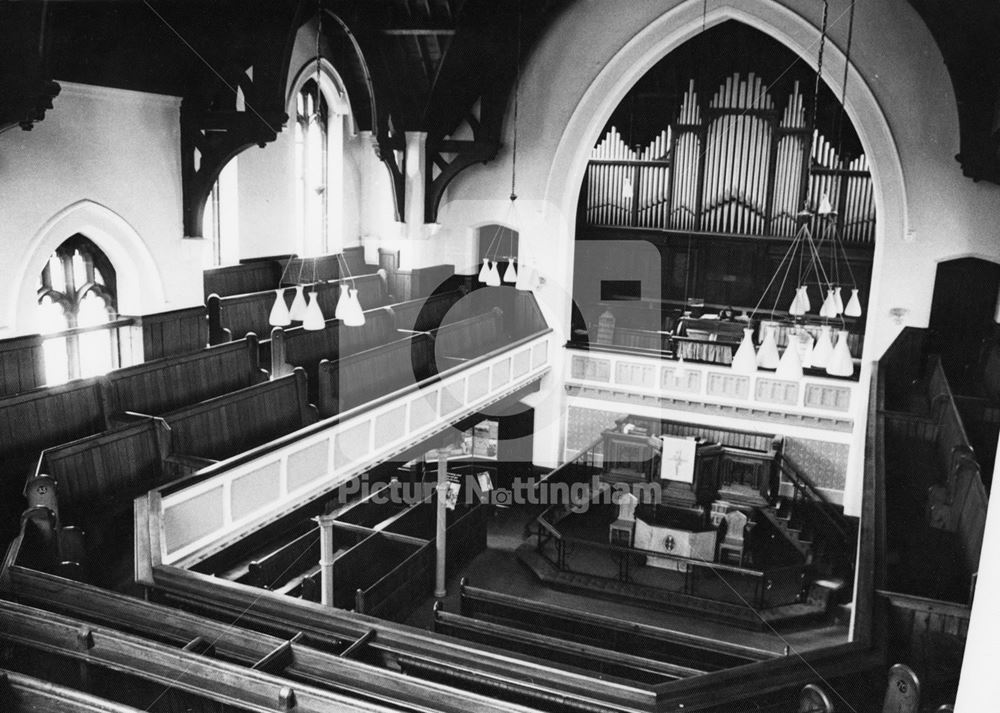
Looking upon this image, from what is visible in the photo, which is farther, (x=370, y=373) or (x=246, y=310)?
(x=246, y=310)

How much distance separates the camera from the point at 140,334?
11102 mm

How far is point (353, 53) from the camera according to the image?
14727mm

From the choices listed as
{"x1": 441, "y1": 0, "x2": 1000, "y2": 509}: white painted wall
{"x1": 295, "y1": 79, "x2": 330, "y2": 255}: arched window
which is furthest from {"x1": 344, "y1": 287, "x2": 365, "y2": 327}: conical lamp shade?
{"x1": 441, "y1": 0, "x2": 1000, "y2": 509}: white painted wall

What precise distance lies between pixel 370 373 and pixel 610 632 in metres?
4.20

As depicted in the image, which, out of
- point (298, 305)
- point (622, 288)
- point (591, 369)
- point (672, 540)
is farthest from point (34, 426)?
point (622, 288)

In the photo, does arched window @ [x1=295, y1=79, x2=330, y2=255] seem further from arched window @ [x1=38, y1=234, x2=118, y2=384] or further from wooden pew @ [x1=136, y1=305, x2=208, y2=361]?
arched window @ [x1=38, y1=234, x2=118, y2=384]

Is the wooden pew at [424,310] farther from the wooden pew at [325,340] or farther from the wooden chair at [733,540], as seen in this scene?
the wooden chair at [733,540]

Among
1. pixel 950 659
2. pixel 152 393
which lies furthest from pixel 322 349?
pixel 950 659

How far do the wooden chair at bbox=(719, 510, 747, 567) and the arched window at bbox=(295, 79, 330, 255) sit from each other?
27.6 feet

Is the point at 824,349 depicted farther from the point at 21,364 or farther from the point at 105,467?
the point at 21,364

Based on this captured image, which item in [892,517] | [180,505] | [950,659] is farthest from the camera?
[892,517]

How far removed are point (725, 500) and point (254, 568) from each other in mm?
7327

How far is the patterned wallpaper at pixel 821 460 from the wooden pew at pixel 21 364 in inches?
460

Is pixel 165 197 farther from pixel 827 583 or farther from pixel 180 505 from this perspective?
pixel 827 583
